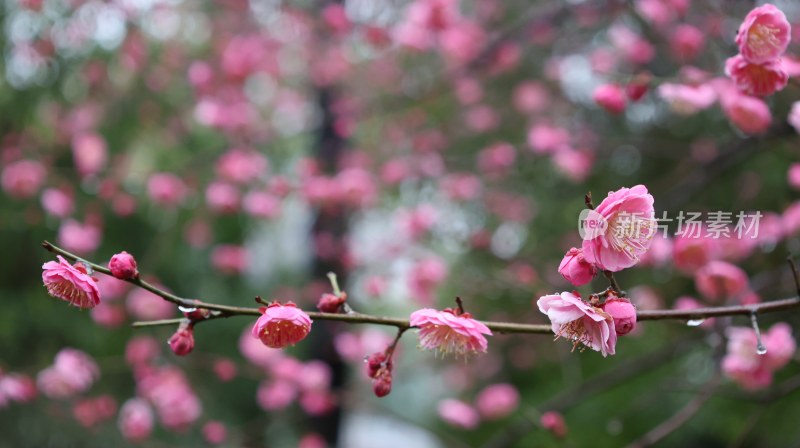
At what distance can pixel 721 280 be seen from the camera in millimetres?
1672

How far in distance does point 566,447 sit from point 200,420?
188 centimetres

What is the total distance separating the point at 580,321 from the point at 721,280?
0.94 meters

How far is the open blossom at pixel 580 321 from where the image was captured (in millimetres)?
852

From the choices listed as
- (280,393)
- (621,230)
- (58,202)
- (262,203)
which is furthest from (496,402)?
(58,202)

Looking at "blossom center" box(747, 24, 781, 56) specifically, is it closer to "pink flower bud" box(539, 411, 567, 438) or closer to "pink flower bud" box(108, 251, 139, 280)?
"pink flower bud" box(539, 411, 567, 438)

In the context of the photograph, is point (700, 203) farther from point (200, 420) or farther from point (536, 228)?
point (200, 420)

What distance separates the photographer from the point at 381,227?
4383 mm

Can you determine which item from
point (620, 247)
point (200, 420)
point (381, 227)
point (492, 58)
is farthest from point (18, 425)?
point (620, 247)

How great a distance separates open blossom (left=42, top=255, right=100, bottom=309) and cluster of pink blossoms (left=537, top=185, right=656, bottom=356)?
22.9 inches

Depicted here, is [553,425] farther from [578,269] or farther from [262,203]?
[262,203]

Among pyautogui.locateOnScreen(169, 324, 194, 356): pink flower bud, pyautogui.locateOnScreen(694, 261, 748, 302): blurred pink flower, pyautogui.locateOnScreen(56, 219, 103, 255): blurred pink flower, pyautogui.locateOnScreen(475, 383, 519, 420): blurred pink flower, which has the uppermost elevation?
pyautogui.locateOnScreen(56, 219, 103, 255): blurred pink flower

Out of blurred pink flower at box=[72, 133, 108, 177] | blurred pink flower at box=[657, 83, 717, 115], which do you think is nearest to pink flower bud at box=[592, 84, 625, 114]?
blurred pink flower at box=[657, 83, 717, 115]

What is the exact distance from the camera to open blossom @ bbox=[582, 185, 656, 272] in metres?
0.84

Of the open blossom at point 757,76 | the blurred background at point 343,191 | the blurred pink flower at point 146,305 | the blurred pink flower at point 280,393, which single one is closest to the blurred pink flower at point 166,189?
the blurred background at point 343,191
